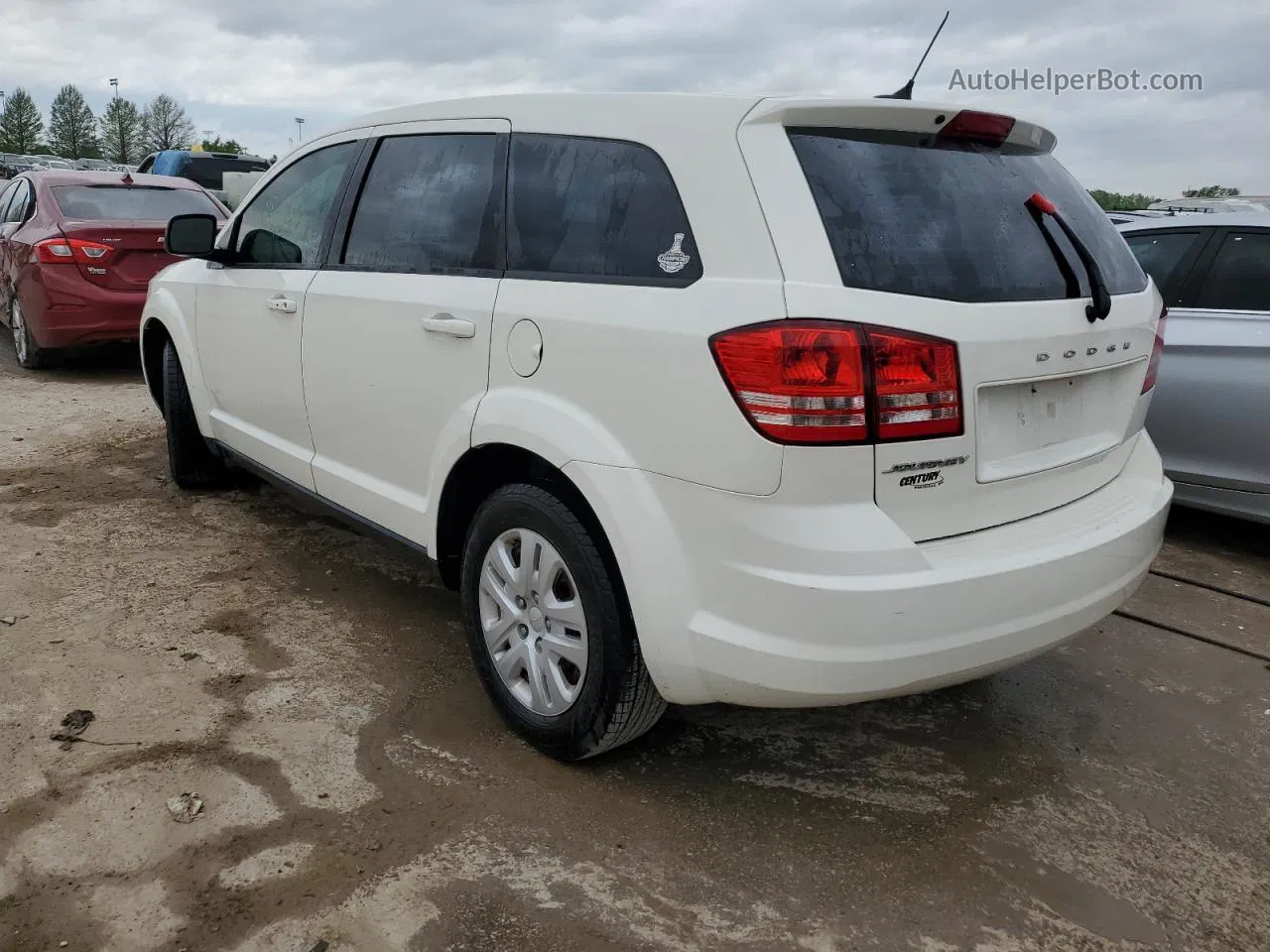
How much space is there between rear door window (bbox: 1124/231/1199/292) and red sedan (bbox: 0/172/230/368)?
19.7 ft

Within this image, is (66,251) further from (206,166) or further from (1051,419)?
(206,166)

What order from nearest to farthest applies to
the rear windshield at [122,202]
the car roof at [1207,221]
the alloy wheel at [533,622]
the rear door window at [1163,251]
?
the alloy wheel at [533,622], the car roof at [1207,221], the rear door window at [1163,251], the rear windshield at [122,202]

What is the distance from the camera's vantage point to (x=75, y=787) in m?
2.64

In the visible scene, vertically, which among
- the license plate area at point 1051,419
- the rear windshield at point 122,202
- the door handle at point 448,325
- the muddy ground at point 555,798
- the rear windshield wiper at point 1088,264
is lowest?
the muddy ground at point 555,798

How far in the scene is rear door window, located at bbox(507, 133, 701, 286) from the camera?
2.42 m

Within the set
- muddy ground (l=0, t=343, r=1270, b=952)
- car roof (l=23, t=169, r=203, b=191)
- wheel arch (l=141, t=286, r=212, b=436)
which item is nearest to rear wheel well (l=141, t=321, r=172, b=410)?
wheel arch (l=141, t=286, r=212, b=436)

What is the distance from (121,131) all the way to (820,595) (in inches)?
3507

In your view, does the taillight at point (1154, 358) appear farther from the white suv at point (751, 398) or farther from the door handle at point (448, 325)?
the door handle at point (448, 325)

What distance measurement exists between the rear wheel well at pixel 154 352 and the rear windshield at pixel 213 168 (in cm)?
1337

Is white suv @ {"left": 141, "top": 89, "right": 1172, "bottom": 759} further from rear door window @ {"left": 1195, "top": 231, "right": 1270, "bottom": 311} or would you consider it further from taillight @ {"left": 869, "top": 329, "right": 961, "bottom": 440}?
rear door window @ {"left": 1195, "top": 231, "right": 1270, "bottom": 311}

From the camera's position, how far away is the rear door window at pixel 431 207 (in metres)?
2.95

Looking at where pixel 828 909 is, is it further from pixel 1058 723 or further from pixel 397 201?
pixel 397 201

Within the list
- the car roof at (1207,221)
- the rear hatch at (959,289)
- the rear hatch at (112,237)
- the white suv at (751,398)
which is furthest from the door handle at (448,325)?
the rear hatch at (112,237)

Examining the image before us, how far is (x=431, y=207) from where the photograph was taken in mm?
3166
